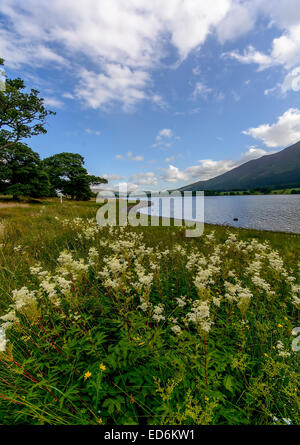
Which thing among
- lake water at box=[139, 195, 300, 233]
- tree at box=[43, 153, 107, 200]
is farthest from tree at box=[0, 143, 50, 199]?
lake water at box=[139, 195, 300, 233]

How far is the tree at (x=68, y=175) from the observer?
5531 centimetres

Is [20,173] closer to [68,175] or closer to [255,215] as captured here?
[68,175]

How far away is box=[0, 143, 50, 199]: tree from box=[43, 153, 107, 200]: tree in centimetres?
1618

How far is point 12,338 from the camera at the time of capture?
10.5 ft

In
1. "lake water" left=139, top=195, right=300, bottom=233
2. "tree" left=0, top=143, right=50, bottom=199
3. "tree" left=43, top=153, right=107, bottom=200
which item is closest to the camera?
"lake water" left=139, top=195, right=300, bottom=233

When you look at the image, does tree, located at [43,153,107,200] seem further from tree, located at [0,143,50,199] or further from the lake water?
the lake water

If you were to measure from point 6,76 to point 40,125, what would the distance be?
653 centimetres

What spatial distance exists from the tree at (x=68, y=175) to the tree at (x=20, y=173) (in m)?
16.2

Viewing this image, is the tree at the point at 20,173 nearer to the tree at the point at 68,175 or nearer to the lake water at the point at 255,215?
the tree at the point at 68,175

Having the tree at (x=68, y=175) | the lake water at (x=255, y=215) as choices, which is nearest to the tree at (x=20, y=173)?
the tree at (x=68, y=175)

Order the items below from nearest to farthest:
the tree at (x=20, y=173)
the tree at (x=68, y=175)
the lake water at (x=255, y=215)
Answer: the lake water at (x=255, y=215) → the tree at (x=20, y=173) → the tree at (x=68, y=175)

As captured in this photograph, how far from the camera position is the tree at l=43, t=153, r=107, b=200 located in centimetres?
5531

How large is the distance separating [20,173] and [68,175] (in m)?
20.9

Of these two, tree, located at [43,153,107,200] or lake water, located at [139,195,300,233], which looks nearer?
lake water, located at [139,195,300,233]
